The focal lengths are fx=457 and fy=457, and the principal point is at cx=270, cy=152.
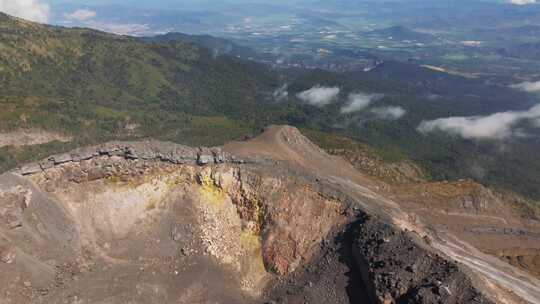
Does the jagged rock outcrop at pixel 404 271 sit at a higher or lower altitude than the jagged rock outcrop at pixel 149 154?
lower

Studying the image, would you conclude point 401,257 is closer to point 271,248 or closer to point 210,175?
point 271,248

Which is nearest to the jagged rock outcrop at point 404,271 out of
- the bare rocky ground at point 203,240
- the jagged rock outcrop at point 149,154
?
the bare rocky ground at point 203,240

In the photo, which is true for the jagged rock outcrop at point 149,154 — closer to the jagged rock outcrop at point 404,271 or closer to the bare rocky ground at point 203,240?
the bare rocky ground at point 203,240

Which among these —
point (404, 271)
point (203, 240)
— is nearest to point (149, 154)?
point (203, 240)

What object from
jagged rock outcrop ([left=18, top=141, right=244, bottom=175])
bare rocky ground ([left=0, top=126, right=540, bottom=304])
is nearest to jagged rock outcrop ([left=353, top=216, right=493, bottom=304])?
bare rocky ground ([left=0, top=126, right=540, bottom=304])

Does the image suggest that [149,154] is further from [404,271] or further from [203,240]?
[404,271]

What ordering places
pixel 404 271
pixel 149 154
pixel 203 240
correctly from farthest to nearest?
pixel 149 154
pixel 203 240
pixel 404 271

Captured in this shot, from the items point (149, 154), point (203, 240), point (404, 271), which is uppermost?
point (149, 154)

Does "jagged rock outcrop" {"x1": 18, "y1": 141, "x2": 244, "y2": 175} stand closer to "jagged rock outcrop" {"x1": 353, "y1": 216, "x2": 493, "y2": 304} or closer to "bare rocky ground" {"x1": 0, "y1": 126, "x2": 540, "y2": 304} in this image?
"bare rocky ground" {"x1": 0, "y1": 126, "x2": 540, "y2": 304}
